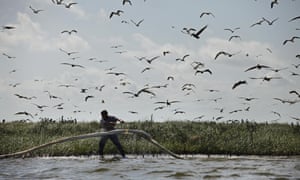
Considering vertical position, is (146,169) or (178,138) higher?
(178,138)

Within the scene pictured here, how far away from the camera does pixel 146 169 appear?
65.3 ft

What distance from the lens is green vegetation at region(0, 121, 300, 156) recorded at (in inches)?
1107

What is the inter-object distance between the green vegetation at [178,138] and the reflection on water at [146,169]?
442cm

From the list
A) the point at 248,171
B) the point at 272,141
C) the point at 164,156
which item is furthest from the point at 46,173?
the point at 272,141

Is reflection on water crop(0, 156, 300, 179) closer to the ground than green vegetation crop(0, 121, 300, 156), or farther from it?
closer to the ground

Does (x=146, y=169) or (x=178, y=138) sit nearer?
(x=146, y=169)

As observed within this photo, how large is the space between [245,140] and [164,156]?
18.8 ft

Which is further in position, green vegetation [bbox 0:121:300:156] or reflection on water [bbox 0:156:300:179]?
green vegetation [bbox 0:121:300:156]

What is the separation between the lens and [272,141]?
97.6ft

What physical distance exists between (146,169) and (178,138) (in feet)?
37.4

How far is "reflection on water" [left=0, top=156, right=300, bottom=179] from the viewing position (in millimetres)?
17859

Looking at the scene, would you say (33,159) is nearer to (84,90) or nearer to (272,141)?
(84,90)

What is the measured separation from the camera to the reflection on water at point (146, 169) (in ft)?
58.6

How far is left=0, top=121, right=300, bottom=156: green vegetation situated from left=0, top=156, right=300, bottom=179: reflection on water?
442 centimetres
